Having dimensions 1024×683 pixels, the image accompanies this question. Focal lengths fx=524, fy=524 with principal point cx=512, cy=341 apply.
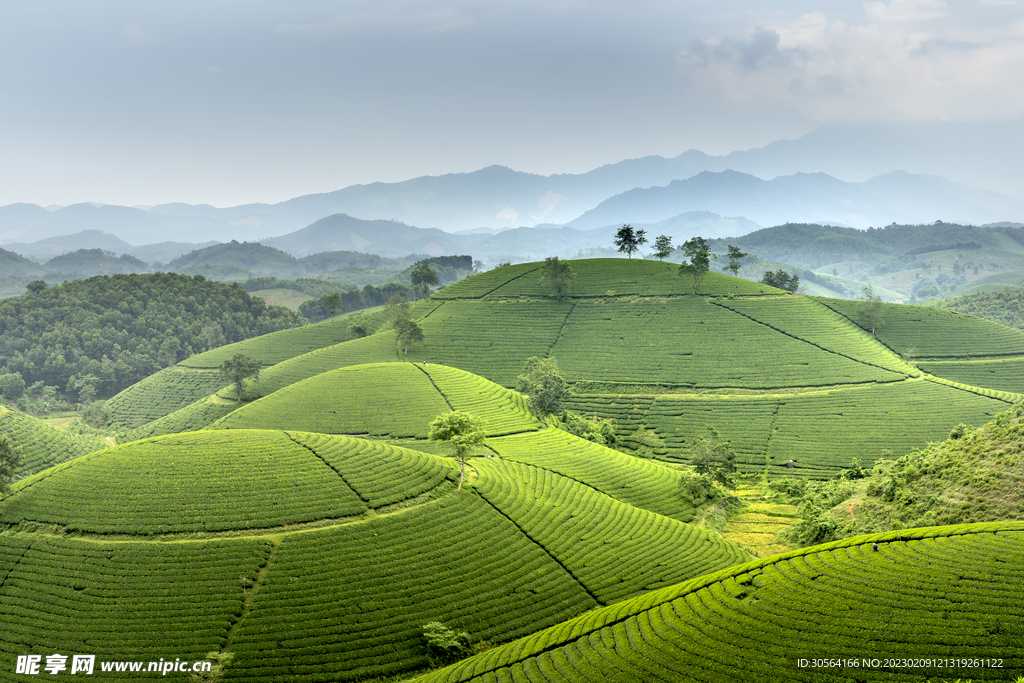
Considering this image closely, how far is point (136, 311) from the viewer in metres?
183

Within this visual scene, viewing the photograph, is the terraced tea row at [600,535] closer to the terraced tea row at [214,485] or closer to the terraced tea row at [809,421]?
the terraced tea row at [214,485]

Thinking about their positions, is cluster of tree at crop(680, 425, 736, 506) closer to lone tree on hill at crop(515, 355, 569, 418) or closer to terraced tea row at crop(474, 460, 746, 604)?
terraced tea row at crop(474, 460, 746, 604)

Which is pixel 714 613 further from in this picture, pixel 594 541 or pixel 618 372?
pixel 618 372

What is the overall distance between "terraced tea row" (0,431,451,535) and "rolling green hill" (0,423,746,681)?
16 cm

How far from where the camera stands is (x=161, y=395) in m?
125

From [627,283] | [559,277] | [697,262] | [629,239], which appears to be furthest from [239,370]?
[697,262]

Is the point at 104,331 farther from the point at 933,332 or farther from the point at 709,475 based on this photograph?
the point at 933,332

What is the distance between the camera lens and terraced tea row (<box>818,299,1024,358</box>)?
352ft

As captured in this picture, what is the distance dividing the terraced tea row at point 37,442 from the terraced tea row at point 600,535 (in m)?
64.9

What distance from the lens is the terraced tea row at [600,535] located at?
1729 inches

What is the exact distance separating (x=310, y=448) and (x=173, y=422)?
70236mm

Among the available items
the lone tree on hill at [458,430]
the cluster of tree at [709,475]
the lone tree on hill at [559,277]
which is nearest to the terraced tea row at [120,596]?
the lone tree on hill at [458,430]

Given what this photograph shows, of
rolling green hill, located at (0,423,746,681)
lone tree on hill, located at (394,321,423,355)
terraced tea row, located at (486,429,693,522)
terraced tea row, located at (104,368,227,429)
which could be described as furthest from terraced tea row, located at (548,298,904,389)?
terraced tea row, located at (104,368,227,429)

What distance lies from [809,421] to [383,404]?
67253 mm
